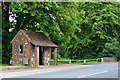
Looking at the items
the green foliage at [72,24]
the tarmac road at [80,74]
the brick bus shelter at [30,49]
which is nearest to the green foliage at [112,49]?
the green foliage at [72,24]

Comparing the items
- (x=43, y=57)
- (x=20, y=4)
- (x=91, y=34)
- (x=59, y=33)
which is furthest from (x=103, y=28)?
(x=20, y=4)

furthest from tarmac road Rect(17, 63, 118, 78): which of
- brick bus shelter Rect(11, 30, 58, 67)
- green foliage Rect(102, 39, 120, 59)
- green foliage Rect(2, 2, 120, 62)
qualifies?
green foliage Rect(102, 39, 120, 59)

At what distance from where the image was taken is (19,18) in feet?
103

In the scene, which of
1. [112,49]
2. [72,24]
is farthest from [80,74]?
[112,49]

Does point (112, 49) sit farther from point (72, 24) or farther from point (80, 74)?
point (80, 74)

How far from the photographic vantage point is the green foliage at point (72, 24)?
2705 cm

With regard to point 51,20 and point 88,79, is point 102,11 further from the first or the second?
point 88,79

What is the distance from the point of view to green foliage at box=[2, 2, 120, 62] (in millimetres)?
27047

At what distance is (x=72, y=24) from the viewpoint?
1170 inches

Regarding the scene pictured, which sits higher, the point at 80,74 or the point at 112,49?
the point at 112,49

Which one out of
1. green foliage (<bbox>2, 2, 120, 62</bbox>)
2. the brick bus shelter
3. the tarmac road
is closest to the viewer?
the tarmac road

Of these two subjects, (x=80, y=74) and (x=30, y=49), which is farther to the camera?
(x=30, y=49)

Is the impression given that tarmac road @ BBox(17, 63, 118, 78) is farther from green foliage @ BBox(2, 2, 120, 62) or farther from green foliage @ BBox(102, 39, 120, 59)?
green foliage @ BBox(102, 39, 120, 59)

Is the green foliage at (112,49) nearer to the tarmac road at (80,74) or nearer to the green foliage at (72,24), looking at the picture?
the green foliage at (72,24)
